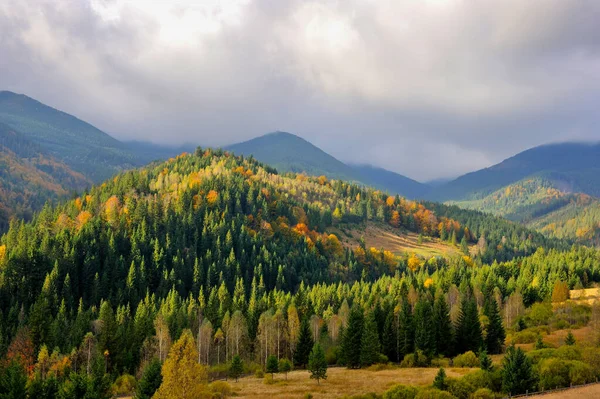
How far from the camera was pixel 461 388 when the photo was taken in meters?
56.9

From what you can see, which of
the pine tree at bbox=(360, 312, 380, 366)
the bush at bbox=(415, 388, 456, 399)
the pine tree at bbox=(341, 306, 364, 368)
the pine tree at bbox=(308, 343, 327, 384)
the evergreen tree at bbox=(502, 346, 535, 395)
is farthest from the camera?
the pine tree at bbox=(341, 306, 364, 368)

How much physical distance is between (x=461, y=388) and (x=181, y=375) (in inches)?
1331

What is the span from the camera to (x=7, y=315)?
420ft

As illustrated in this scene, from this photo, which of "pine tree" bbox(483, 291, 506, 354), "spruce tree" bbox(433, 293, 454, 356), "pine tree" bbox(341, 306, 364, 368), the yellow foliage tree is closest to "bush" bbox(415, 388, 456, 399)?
the yellow foliage tree

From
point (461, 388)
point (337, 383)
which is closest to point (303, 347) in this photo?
point (337, 383)

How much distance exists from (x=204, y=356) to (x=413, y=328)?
1970 inches

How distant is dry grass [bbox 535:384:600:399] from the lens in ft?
180

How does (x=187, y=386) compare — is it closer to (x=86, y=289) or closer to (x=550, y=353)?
(x=550, y=353)

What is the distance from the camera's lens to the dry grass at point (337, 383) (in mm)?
67812

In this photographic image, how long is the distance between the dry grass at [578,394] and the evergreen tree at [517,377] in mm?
2068

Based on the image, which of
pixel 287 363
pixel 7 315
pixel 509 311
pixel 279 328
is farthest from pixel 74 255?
pixel 509 311

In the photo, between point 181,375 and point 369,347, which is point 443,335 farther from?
point 181,375

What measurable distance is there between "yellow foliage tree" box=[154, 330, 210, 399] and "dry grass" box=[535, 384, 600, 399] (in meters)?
41.3

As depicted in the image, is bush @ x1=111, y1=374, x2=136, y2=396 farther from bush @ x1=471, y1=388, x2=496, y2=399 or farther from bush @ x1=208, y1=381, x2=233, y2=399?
bush @ x1=471, y1=388, x2=496, y2=399
